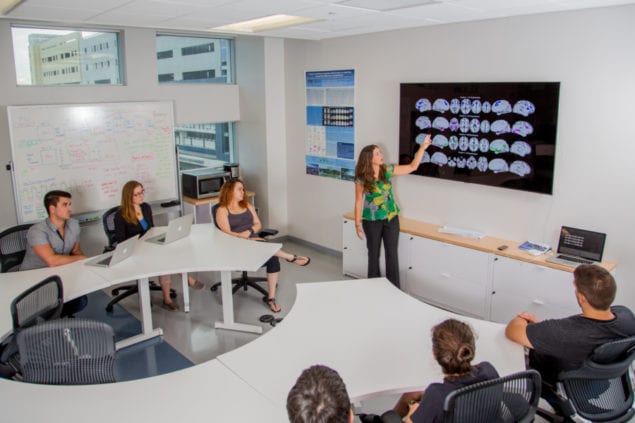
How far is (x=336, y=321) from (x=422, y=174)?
2.60 metres

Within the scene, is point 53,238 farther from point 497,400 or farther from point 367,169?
point 497,400

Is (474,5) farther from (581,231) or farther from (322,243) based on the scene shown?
(322,243)

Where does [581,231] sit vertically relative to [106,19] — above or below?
below

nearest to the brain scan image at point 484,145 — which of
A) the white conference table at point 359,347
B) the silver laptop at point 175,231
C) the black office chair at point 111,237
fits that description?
the white conference table at point 359,347

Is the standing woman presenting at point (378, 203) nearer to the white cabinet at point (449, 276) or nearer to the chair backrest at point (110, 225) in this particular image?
the white cabinet at point (449, 276)

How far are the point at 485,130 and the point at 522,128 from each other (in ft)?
1.11

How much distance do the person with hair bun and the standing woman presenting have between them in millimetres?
2877

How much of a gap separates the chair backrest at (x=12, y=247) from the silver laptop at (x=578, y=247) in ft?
13.9

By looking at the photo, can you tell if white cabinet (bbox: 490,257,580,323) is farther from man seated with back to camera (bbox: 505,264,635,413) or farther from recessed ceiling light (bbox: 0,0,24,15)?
recessed ceiling light (bbox: 0,0,24,15)

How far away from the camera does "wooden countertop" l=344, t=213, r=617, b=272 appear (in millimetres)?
4242

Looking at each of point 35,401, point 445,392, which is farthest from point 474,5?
point 35,401

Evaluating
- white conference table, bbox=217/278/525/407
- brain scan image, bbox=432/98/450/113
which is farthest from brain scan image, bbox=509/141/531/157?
white conference table, bbox=217/278/525/407

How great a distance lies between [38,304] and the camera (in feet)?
10.5

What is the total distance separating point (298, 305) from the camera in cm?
332
